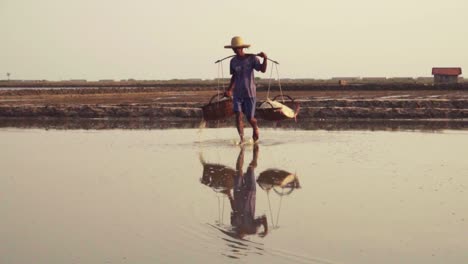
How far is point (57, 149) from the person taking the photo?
12742 millimetres

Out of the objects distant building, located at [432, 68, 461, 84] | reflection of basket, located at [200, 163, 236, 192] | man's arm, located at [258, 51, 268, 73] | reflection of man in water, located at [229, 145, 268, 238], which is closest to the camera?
reflection of man in water, located at [229, 145, 268, 238]

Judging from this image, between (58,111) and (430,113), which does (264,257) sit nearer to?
(430,113)

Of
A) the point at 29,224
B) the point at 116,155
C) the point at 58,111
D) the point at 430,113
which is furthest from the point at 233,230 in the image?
the point at 58,111

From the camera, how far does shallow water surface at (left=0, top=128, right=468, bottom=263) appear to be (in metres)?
5.52

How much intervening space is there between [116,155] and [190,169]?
2.02 meters

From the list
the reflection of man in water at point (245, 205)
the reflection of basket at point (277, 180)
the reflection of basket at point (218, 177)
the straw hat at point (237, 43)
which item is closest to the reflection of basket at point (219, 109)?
the straw hat at point (237, 43)

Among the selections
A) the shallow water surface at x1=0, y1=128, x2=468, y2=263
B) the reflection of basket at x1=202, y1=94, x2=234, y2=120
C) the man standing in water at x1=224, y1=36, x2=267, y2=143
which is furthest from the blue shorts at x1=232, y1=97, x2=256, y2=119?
the reflection of basket at x1=202, y1=94, x2=234, y2=120

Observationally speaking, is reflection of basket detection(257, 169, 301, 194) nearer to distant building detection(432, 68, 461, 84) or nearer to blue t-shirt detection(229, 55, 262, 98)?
blue t-shirt detection(229, 55, 262, 98)

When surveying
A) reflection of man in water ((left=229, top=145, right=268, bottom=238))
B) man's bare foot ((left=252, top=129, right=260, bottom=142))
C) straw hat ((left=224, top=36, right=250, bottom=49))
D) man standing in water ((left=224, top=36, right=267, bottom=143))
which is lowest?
reflection of man in water ((left=229, top=145, right=268, bottom=238))

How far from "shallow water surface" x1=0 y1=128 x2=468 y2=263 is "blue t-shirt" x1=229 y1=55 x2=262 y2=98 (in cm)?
103

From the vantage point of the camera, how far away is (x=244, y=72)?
1302 centimetres

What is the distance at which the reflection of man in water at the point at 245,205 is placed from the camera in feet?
20.6

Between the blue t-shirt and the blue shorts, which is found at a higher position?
the blue t-shirt

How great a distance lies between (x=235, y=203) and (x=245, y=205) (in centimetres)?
15
